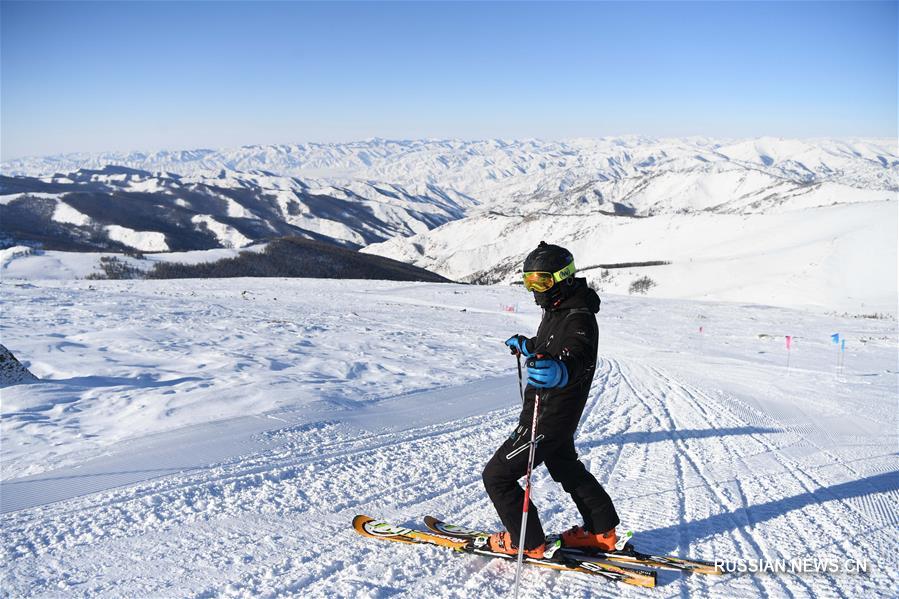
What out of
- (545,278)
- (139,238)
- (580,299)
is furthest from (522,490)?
(139,238)

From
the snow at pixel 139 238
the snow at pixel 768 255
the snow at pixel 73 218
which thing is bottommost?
the snow at pixel 768 255

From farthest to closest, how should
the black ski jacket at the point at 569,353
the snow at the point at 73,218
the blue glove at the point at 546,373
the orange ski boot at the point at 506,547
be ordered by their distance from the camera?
the snow at the point at 73,218, the orange ski boot at the point at 506,547, the black ski jacket at the point at 569,353, the blue glove at the point at 546,373

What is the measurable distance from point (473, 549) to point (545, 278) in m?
2.10

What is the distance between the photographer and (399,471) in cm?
593

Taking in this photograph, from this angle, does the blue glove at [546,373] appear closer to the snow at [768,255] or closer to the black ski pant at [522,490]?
the black ski pant at [522,490]

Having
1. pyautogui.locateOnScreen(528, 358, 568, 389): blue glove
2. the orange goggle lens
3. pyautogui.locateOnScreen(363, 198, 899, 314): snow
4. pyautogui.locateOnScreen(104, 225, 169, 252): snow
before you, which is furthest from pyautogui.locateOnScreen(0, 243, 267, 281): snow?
pyautogui.locateOnScreen(104, 225, 169, 252): snow

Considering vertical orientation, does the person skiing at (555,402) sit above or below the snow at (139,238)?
below

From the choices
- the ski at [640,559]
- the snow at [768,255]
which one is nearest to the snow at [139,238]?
the snow at [768,255]

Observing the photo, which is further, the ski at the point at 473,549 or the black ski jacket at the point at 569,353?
the ski at the point at 473,549

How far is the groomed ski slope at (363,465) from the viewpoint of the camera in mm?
3873

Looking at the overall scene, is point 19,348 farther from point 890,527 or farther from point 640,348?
point 640,348

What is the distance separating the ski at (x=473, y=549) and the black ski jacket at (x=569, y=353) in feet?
3.10

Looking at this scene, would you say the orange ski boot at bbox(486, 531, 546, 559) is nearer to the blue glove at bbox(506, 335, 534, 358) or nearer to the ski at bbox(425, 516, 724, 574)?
the ski at bbox(425, 516, 724, 574)

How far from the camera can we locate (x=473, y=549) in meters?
4.19
